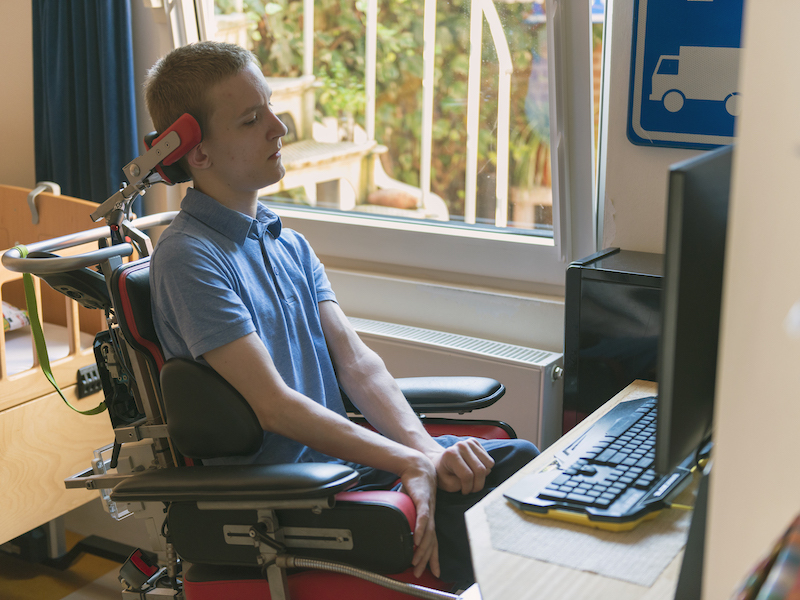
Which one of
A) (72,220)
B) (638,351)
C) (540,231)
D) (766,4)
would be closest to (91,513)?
(72,220)

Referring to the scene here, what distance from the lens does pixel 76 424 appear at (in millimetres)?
2109

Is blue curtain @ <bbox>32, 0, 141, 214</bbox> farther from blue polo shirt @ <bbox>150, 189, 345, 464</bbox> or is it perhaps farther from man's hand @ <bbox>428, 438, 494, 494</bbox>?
man's hand @ <bbox>428, 438, 494, 494</bbox>

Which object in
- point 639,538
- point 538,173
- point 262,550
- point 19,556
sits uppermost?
point 538,173

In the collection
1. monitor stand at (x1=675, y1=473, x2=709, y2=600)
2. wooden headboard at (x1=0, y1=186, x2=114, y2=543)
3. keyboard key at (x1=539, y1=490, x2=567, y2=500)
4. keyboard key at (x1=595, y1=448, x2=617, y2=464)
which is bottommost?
wooden headboard at (x1=0, y1=186, x2=114, y2=543)

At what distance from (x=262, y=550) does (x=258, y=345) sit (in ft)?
1.10

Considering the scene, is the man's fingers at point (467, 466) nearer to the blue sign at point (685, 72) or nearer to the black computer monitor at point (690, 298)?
the black computer monitor at point (690, 298)

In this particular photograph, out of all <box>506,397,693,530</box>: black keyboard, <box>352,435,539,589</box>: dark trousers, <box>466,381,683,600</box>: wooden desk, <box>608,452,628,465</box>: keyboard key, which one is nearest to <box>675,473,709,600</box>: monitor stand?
<box>466,381,683,600</box>: wooden desk

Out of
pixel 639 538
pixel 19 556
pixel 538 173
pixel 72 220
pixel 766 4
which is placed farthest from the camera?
pixel 19 556

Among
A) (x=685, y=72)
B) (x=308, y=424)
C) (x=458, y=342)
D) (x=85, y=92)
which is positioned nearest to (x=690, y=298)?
(x=308, y=424)

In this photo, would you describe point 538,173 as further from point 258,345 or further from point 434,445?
point 258,345

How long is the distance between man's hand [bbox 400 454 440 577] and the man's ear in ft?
2.18

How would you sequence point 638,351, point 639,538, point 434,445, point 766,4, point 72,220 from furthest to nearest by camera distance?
point 72,220 → point 638,351 → point 434,445 → point 639,538 → point 766,4

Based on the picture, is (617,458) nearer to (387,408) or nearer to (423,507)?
(423,507)

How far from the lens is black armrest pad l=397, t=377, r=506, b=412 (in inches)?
58.1
